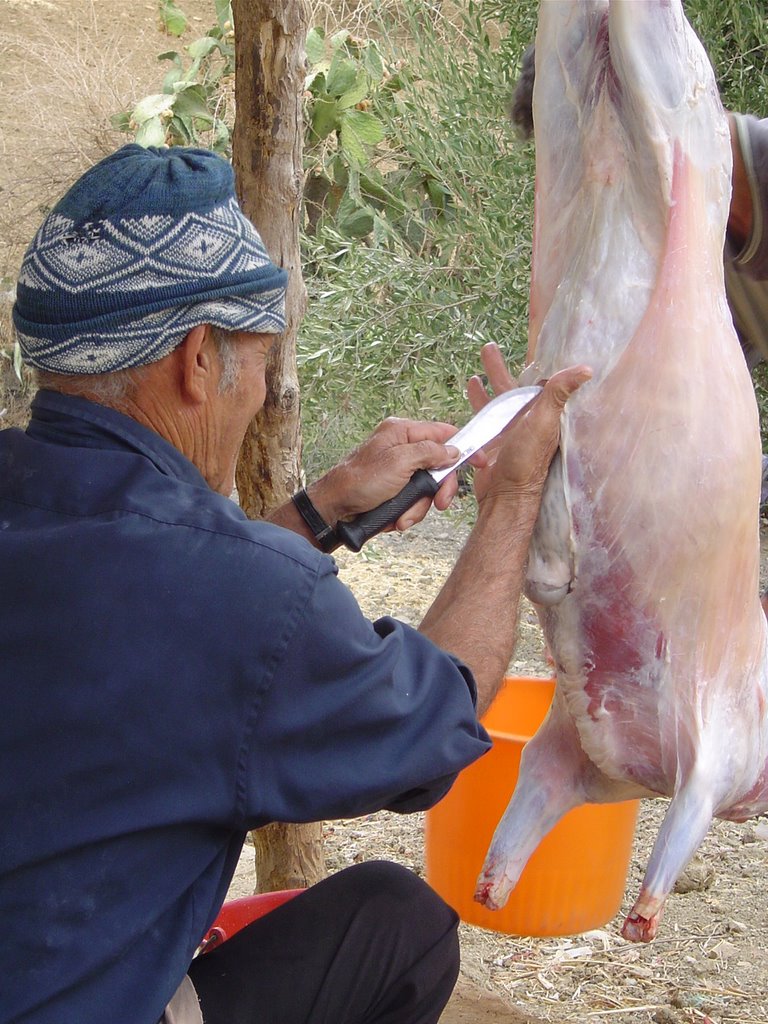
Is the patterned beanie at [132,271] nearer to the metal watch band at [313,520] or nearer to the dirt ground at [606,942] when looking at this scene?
the metal watch band at [313,520]

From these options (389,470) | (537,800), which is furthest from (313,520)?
(537,800)

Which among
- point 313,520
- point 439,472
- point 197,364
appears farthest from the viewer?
point 313,520

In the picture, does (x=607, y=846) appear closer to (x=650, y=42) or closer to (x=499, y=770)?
(x=499, y=770)

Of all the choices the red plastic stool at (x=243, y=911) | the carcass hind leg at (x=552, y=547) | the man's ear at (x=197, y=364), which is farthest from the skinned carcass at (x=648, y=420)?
the red plastic stool at (x=243, y=911)

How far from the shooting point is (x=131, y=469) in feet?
4.85

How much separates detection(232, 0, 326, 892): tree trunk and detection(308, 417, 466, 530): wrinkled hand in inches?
17.0

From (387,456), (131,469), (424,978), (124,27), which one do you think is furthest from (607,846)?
(124,27)

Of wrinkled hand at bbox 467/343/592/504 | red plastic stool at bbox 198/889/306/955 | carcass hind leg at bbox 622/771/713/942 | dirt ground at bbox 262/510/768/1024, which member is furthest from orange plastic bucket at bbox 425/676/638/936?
wrinkled hand at bbox 467/343/592/504

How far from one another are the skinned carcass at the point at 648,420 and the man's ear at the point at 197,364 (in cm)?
54

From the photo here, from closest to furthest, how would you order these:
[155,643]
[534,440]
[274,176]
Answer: [155,643], [534,440], [274,176]

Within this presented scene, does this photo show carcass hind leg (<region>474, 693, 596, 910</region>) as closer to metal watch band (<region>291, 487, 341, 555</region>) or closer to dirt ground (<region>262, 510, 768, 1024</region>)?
metal watch band (<region>291, 487, 341, 555</region>)

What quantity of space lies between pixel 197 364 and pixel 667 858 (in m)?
1.00

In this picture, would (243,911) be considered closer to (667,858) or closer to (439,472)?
(667,858)

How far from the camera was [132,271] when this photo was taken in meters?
1.46
